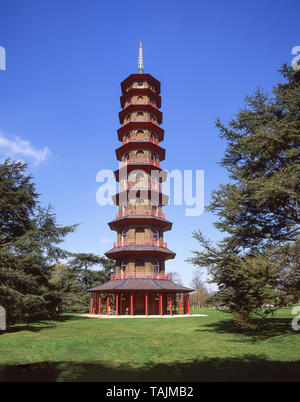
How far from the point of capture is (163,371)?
705 cm

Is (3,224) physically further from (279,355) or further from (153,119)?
(153,119)

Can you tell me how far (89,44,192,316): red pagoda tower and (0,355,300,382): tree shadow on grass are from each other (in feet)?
60.1

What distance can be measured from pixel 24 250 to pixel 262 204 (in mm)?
12352

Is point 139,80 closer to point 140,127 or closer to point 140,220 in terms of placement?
point 140,127

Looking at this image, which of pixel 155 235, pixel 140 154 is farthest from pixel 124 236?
pixel 140 154

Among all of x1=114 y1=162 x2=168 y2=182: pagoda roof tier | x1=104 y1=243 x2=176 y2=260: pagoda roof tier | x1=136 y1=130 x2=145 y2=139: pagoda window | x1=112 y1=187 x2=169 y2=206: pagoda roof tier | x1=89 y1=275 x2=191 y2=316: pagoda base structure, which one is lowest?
x1=89 y1=275 x2=191 y2=316: pagoda base structure

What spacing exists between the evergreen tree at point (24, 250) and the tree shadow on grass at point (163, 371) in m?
6.75

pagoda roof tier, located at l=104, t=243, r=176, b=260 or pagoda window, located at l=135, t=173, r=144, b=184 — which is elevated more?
pagoda window, located at l=135, t=173, r=144, b=184

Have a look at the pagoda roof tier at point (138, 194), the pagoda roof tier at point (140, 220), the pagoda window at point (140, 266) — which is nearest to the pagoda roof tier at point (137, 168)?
the pagoda roof tier at point (138, 194)

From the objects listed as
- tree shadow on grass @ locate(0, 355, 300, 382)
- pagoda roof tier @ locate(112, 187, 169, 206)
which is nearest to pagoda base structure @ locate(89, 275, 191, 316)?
pagoda roof tier @ locate(112, 187, 169, 206)

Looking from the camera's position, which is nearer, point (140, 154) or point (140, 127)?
point (140, 154)

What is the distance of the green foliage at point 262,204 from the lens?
10516 mm

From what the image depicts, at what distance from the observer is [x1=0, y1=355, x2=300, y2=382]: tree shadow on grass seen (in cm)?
650

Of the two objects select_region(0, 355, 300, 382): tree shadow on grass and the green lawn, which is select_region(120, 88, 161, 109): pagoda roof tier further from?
select_region(0, 355, 300, 382): tree shadow on grass
